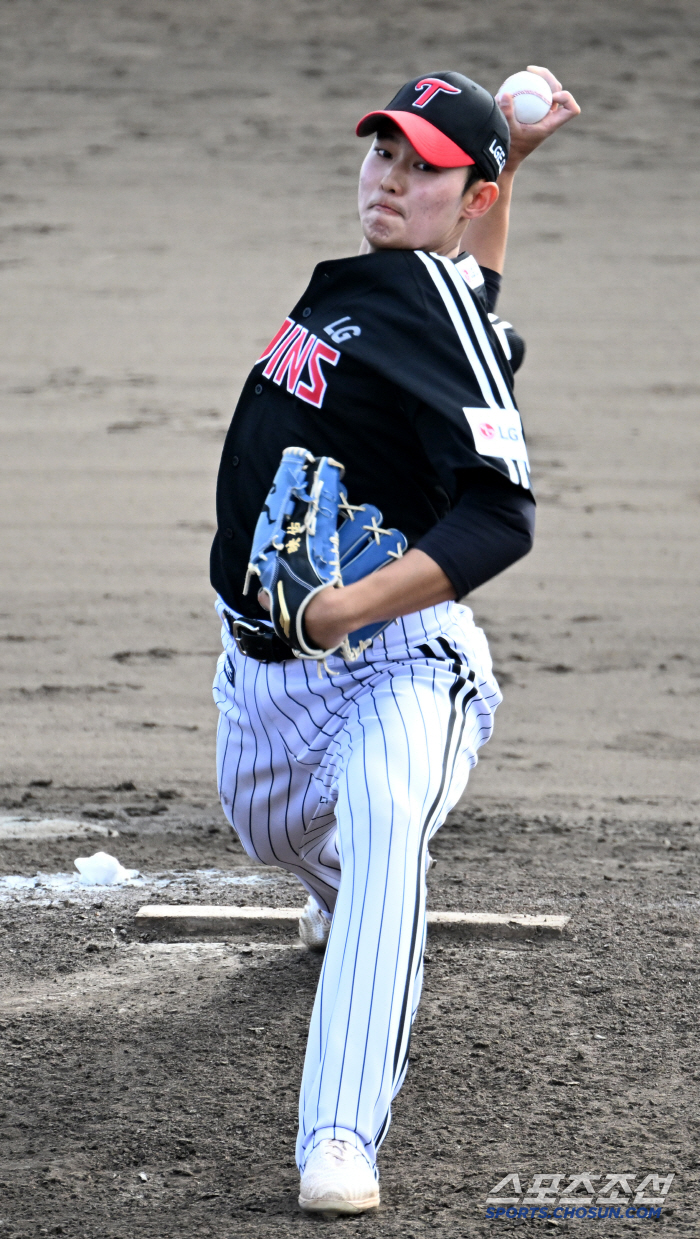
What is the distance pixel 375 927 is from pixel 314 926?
0.89 m

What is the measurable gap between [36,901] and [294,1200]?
52.0 inches

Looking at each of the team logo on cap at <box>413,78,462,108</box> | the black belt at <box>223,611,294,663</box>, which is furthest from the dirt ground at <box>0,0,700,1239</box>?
the team logo on cap at <box>413,78,462,108</box>

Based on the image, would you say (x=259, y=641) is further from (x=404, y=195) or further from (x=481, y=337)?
(x=404, y=195)

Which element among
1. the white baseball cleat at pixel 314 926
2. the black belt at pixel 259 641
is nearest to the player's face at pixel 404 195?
the black belt at pixel 259 641

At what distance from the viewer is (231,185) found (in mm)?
9570

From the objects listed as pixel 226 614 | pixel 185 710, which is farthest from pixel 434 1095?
pixel 185 710

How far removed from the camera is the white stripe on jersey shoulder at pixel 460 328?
2.03 metres

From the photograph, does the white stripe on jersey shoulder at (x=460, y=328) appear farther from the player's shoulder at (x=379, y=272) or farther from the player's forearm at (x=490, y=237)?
the player's forearm at (x=490, y=237)

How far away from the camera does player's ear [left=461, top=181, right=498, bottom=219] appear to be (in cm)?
224

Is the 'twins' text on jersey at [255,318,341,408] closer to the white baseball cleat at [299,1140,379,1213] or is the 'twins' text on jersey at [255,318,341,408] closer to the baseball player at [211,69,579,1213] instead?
the baseball player at [211,69,579,1213]

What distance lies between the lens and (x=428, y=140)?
215 cm

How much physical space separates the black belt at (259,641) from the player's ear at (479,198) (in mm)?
716

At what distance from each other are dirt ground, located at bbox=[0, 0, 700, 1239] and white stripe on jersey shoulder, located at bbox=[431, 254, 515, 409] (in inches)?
42.9

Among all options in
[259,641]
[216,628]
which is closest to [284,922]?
[259,641]
